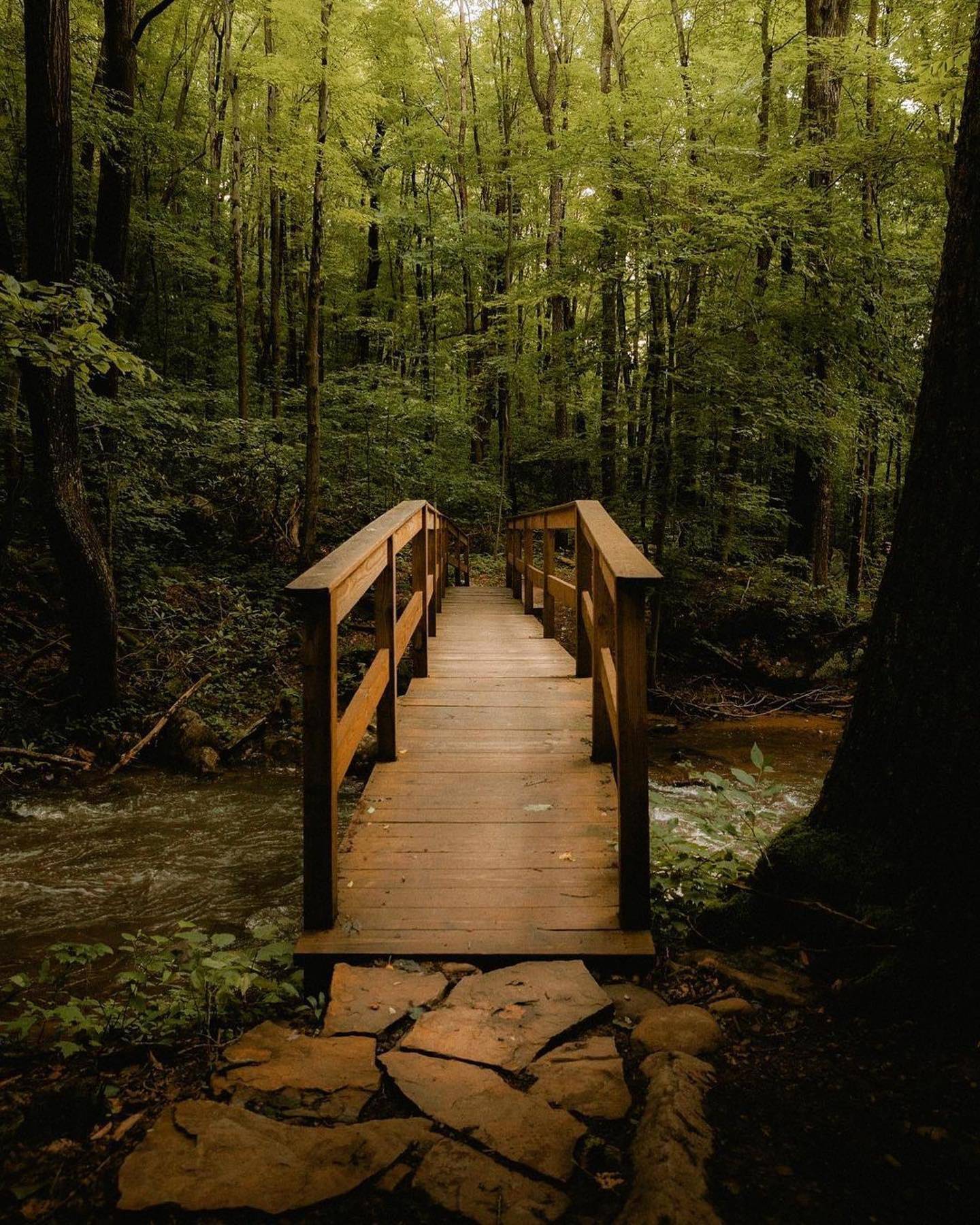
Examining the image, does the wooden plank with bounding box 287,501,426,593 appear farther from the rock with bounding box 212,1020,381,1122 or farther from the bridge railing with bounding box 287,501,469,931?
the rock with bounding box 212,1020,381,1122

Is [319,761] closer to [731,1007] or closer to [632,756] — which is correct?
[632,756]

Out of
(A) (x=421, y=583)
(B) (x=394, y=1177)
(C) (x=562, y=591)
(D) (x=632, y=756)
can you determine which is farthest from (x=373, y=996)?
(C) (x=562, y=591)

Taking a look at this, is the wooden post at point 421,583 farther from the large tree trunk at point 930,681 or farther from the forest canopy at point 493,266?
the large tree trunk at point 930,681

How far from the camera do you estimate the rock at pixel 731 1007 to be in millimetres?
2141

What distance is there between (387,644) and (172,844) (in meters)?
2.65

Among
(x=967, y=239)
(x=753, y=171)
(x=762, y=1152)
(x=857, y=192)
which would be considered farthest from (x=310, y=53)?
(x=762, y=1152)

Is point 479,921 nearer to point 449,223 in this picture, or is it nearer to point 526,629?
point 526,629

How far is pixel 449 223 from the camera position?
61.4ft

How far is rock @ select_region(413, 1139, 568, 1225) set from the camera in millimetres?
1429

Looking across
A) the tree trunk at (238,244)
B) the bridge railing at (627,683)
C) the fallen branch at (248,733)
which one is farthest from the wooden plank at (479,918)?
the tree trunk at (238,244)

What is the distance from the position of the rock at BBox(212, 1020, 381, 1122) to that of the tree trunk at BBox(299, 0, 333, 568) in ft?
28.3

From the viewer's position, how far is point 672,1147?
5.10ft

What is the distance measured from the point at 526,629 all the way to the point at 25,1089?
22.1 ft

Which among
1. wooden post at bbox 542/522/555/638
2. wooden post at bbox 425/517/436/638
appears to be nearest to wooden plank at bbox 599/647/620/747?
wooden post at bbox 425/517/436/638
